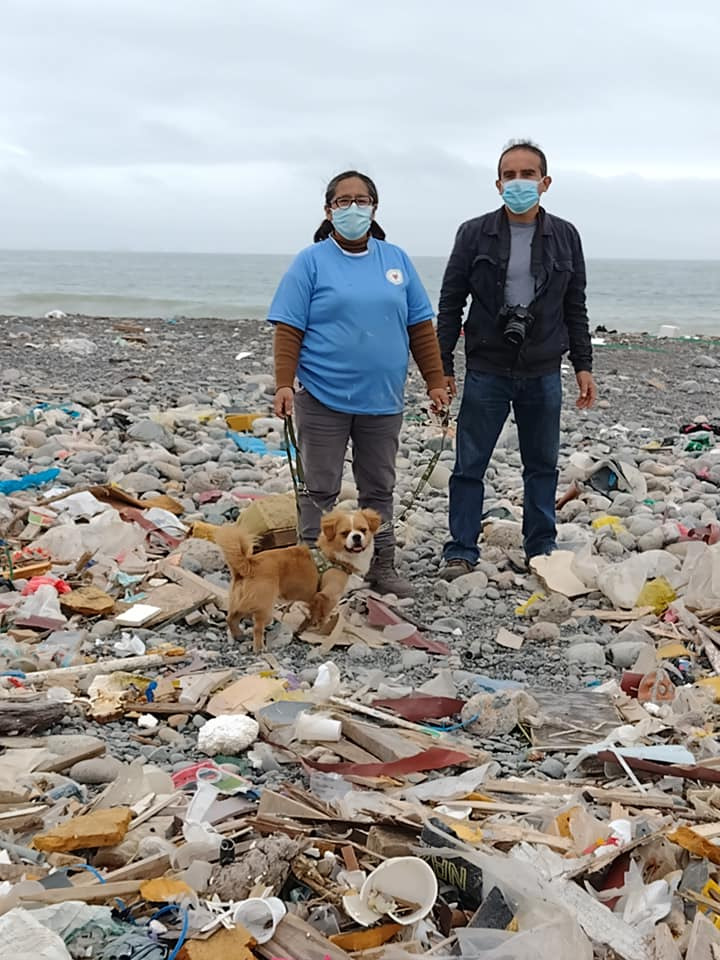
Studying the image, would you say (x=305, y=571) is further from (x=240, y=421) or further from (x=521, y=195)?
(x=240, y=421)

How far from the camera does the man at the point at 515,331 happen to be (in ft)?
18.8

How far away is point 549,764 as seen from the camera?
12.8 ft

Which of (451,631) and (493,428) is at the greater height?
(493,428)

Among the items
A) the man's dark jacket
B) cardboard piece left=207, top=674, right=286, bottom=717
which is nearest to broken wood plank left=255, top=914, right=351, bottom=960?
cardboard piece left=207, top=674, right=286, bottom=717

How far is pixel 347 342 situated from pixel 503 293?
1035 mm

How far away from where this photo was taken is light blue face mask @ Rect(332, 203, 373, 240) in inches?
207

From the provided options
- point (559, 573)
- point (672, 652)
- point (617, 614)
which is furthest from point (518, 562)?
point (672, 652)

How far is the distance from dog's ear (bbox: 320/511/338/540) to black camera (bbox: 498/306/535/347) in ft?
4.70

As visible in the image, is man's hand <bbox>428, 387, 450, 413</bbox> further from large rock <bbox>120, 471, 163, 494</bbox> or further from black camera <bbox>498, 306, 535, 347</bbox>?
large rock <bbox>120, 471, 163, 494</bbox>

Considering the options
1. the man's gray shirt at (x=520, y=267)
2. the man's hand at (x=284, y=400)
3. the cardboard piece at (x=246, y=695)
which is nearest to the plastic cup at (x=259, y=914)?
Answer: the cardboard piece at (x=246, y=695)

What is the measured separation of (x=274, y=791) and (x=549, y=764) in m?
1.13

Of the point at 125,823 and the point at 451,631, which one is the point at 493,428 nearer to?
the point at 451,631

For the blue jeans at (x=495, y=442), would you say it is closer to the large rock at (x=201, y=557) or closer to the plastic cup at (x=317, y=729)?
the large rock at (x=201, y=557)

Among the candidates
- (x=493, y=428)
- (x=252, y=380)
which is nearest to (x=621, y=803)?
(x=493, y=428)
